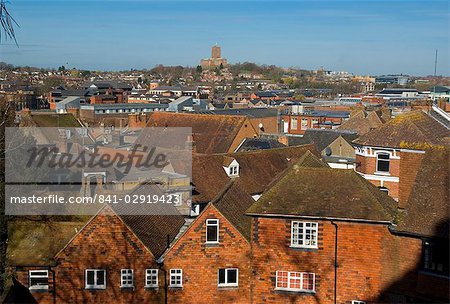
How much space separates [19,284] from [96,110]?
61.9 metres

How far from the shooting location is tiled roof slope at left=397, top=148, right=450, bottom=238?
15.7m

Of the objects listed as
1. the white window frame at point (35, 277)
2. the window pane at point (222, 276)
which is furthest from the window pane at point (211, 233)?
the white window frame at point (35, 277)

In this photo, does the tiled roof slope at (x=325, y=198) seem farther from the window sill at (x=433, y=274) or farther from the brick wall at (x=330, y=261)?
the window sill at (x=433, y=274)

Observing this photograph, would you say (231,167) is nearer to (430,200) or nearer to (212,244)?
(212,244)

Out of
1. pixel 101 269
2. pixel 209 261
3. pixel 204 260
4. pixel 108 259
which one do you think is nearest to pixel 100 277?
pixel 101 269

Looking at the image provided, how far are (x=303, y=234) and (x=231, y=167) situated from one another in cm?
1175

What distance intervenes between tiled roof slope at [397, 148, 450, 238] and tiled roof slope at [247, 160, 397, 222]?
0.85 meters

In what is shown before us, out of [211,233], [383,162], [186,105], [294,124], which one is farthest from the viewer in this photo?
[186,105]

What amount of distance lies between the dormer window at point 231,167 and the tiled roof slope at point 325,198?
32.2 ft

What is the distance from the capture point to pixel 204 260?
60.6 ft

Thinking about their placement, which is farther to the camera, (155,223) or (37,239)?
(155,223)

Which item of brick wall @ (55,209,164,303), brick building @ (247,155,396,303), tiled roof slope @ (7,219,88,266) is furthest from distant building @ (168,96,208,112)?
brick building @ (247,155,396,303)

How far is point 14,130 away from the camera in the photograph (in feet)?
87.4

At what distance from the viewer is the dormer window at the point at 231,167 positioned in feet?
95.0
